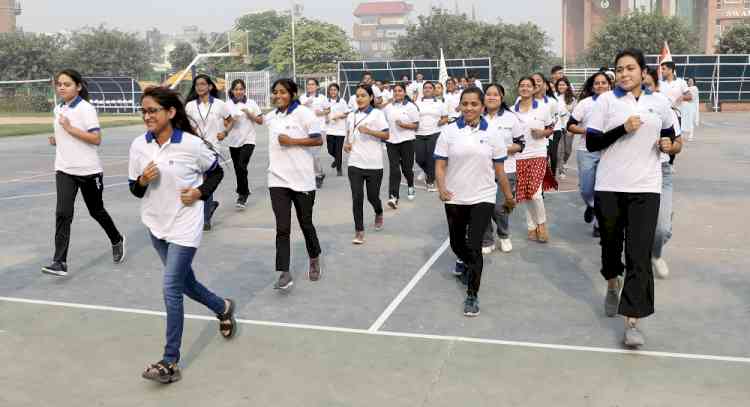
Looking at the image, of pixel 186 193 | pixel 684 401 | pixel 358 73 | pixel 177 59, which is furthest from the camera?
pixel 177 59

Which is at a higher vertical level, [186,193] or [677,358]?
[186,193]

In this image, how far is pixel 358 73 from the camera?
146 feet

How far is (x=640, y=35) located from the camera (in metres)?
58.6

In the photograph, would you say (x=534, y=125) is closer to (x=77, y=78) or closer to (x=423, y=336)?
(x=423, y=336)

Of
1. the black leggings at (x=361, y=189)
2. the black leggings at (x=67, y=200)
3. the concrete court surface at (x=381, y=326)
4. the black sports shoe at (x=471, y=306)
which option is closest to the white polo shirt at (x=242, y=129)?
the concrete court surface at (x=381, y=326)

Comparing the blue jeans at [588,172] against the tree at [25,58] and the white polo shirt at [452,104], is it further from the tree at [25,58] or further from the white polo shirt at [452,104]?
the tree at [25,58]

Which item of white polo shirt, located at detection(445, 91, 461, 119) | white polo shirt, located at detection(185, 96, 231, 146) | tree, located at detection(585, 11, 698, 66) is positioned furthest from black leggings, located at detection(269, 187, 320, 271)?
tree, located at detection(585, 11, 698, 66)

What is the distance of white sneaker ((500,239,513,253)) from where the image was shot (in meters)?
8.84

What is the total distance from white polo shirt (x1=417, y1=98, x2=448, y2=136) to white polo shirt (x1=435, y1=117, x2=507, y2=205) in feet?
22.1

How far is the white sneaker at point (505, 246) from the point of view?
29.0 feet

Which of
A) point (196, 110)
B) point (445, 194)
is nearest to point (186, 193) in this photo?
point (445, 194)

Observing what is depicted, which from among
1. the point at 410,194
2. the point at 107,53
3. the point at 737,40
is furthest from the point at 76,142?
the point at 107,53

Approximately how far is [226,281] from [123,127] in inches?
1089

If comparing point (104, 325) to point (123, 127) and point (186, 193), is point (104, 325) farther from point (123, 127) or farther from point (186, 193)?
point (123, 127)
